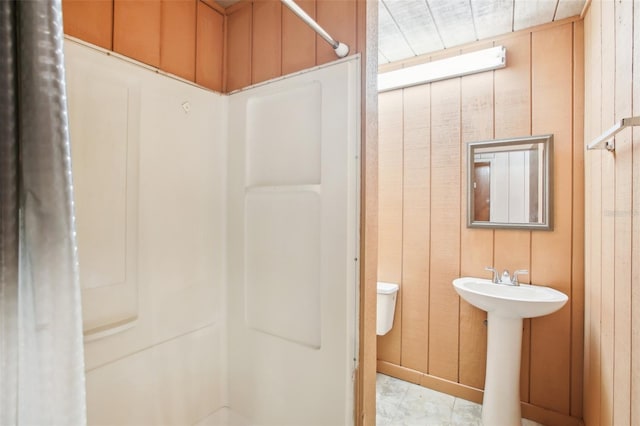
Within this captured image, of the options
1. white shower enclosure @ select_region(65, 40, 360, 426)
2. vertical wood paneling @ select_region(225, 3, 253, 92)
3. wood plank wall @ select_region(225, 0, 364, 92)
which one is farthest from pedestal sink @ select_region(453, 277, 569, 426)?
vertical wood paneling @ select_region(225, 3, 253, 92)

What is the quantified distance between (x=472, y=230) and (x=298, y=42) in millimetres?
1562

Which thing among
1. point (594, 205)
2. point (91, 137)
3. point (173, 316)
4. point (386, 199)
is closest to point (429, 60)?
point (386, 199)

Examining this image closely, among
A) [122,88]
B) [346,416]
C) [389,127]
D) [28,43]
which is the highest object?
[389,127]

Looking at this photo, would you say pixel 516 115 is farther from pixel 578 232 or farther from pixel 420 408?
pixel 420 408

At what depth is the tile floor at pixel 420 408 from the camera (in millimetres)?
1901

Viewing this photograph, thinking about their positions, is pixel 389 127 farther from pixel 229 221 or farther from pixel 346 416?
pixel 346 416

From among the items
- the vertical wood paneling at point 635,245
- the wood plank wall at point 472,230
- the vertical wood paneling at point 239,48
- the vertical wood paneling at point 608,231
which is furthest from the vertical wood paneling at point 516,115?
the vertical wood paneling at point 239,48

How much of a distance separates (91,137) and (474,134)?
2.05m

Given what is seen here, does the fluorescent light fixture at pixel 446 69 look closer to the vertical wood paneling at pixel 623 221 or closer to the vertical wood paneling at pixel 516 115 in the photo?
the vertical wood paneling at pixel 516 115

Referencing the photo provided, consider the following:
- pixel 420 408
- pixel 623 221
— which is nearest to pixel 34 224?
pixel 623 221

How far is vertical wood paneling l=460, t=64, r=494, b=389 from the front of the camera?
203 centimetres

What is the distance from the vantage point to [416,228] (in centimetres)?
227

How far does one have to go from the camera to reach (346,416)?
1.14 metres

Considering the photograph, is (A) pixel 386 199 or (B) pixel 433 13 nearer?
(B) pixel 433 13
